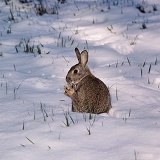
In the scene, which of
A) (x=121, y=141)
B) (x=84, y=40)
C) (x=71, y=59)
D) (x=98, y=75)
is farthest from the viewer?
(x=84, y=40)

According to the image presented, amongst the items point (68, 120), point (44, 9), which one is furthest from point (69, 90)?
point (44, 9)

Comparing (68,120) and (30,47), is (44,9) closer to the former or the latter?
(30,47)

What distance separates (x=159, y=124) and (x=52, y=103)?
4.49 ft

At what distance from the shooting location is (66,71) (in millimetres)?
5848

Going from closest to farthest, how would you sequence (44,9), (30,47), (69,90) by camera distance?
(69,90)
(30,47)
(44,9)

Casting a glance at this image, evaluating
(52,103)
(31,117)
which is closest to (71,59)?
(52,103)

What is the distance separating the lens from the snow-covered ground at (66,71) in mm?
3285

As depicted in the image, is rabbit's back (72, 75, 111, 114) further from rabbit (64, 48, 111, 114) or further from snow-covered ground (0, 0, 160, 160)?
snow-covered ground (0, 0, 160, 160)

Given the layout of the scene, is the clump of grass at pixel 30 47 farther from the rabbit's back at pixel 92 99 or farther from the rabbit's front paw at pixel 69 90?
the rabbit's back at pixel 92 99

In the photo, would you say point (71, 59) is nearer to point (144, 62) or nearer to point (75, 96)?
point (144, 62)

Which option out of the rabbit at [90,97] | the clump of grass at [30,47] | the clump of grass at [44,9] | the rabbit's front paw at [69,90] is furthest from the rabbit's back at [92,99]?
the clump of grass at [44,9]

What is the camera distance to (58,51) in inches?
270

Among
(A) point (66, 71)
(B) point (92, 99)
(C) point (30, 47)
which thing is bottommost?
(A) point (66, 71)

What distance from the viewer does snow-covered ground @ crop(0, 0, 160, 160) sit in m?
3.29
